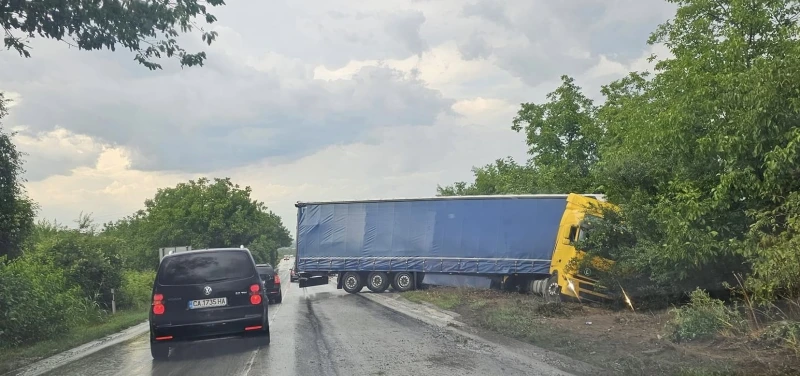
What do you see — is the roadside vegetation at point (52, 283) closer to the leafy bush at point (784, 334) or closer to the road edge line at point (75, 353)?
the road edge line at point (75, 353)

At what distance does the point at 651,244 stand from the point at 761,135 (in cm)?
440

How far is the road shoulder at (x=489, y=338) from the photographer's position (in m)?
8.84

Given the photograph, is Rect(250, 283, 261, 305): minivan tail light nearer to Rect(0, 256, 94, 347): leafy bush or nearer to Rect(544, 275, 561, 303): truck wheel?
Rect(0, 256, 94, 347): leafy bush

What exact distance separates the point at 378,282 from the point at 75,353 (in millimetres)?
15662

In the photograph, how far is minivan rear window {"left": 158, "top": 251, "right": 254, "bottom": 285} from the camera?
35.7 ft

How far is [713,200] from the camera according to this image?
1147 cm

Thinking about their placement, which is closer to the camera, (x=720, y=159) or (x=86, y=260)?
(x=720, y=159)

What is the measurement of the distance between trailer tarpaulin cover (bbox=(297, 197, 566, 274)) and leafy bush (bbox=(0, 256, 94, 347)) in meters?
11.4

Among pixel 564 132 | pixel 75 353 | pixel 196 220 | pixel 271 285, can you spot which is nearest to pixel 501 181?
pixel 564 132

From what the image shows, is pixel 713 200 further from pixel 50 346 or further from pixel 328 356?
pixel 50 346

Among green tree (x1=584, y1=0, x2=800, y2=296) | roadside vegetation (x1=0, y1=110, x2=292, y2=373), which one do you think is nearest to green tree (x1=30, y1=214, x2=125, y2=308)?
roadside vegetation (x1=0, y1=110, x2=292, y2=373)

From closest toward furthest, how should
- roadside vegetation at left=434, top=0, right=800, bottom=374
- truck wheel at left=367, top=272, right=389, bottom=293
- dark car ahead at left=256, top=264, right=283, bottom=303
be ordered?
roadside vegetation at left=434, top=0, right=800, bottom=374 < dark car ahead at left=256, top=264, right=283, bottom=303 < truck wheel at left=367, top=272, right=389, bottom=293

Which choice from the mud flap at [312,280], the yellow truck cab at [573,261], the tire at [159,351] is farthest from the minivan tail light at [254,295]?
the mud flap at [312,280]

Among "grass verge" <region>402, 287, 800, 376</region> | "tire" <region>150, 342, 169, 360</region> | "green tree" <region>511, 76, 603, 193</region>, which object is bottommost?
"tire" <region>150, 342, 169, 360</region>
